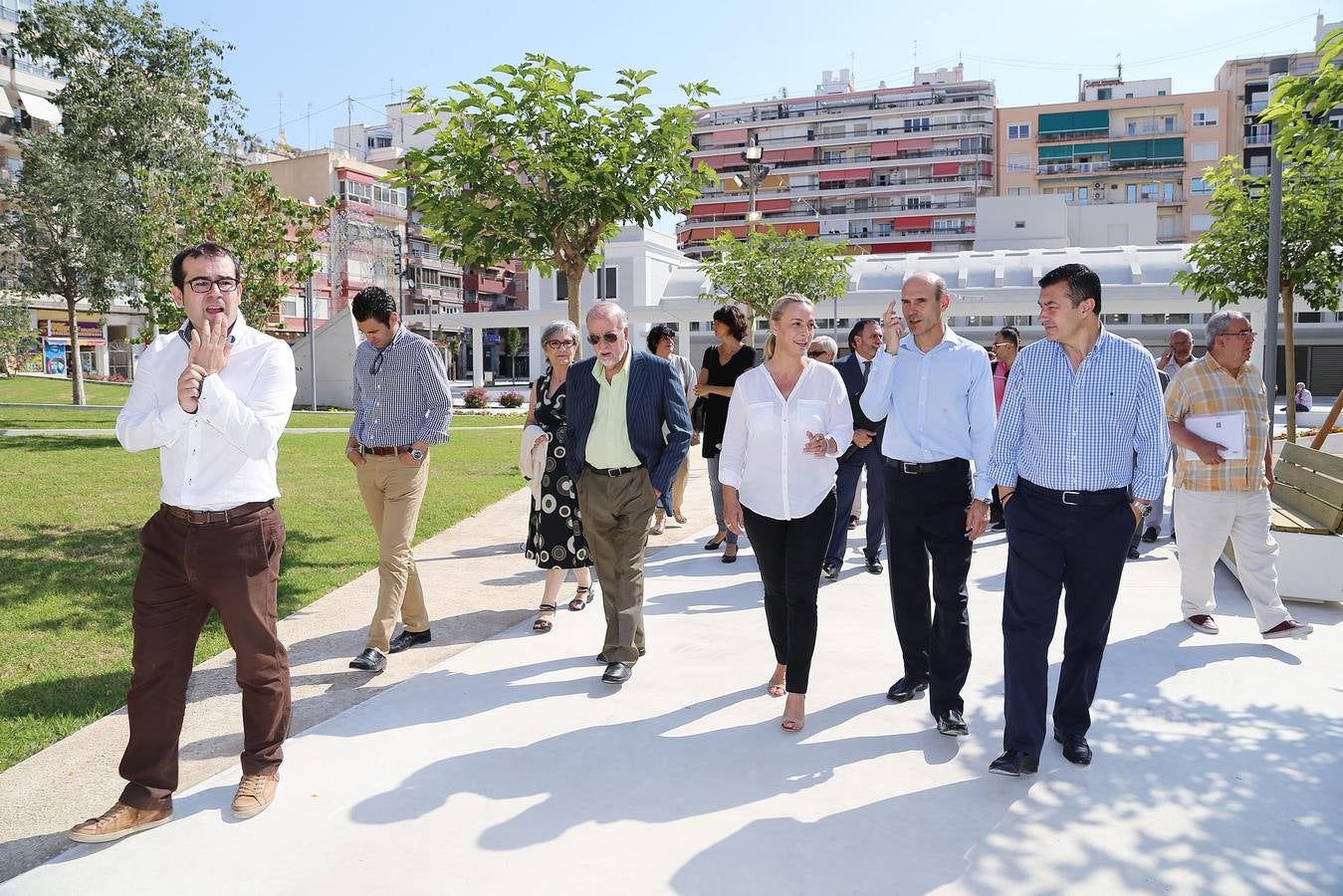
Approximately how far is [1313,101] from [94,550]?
8838 mm

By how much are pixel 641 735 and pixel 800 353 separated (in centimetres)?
179

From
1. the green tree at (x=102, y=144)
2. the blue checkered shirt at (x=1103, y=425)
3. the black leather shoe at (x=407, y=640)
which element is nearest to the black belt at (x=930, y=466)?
the blue checkered shirt at (x=1103, y=425)

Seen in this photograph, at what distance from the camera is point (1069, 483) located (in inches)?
149

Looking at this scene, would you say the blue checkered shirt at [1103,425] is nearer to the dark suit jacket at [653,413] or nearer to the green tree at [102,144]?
the dark suit jacket at [653,413]

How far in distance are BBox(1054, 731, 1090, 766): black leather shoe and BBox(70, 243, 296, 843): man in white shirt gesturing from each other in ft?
10.0

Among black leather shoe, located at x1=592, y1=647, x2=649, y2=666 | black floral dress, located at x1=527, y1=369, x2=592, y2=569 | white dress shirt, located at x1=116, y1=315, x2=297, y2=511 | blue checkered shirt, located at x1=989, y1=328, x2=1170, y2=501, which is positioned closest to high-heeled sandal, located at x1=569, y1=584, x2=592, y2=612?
black floral dress, located at x1=527, y1=369, x2=592, y2=569

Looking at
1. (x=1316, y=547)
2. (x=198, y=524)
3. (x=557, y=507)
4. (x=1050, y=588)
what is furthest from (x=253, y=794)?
(x=1316, y=547)

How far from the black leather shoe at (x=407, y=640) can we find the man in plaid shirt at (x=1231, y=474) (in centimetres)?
438

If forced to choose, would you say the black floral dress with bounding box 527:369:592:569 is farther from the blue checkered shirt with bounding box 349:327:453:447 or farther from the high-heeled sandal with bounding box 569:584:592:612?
the blue checkered shirt with bounding box 349:327:453:447

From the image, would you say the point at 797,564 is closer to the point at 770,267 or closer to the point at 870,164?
the point at 770,267

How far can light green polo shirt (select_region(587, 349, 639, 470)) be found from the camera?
5074mm

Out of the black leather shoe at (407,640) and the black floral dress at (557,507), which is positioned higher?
the black floral dress at (557,507)

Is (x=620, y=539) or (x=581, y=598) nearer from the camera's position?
(x=620, y=539)

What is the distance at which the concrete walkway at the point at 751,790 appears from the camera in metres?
3.13
